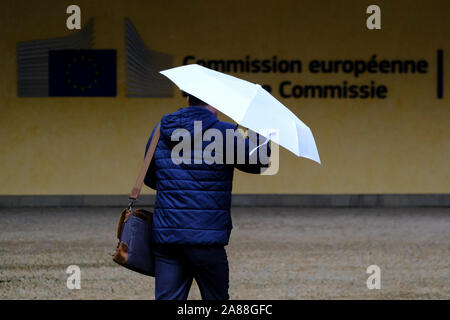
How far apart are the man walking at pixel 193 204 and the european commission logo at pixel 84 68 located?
1068cm

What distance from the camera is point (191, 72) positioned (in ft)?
14.0

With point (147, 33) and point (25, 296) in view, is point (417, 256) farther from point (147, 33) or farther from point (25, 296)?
point (147, 33)

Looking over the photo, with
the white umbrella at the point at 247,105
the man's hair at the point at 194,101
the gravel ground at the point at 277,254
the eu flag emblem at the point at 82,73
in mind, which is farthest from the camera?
the eu flag emblem at the point at 82,73

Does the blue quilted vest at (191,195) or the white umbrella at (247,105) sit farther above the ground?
the white umbrella at (247,105)

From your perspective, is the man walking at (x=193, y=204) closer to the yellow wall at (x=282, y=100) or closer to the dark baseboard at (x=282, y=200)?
the dark baseboard at (x=282, y=200)

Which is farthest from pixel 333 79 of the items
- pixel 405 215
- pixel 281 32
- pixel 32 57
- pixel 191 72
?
pixel 191 72

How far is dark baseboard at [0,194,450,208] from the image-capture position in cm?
1478

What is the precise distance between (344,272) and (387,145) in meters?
7.26

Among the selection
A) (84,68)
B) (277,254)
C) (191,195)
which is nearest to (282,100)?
(84,68)

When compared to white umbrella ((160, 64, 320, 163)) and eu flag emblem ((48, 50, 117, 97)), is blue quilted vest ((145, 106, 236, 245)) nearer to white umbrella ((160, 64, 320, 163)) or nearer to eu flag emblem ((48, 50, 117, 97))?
white umbrella ((160, 64, 320, 163))

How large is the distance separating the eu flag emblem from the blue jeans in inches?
433

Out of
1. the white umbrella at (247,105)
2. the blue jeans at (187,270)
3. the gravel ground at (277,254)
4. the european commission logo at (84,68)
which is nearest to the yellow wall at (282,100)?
the european commission logo at (84,68)

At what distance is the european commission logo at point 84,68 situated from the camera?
14.7 metres

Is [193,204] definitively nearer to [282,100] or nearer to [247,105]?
[247,105]
